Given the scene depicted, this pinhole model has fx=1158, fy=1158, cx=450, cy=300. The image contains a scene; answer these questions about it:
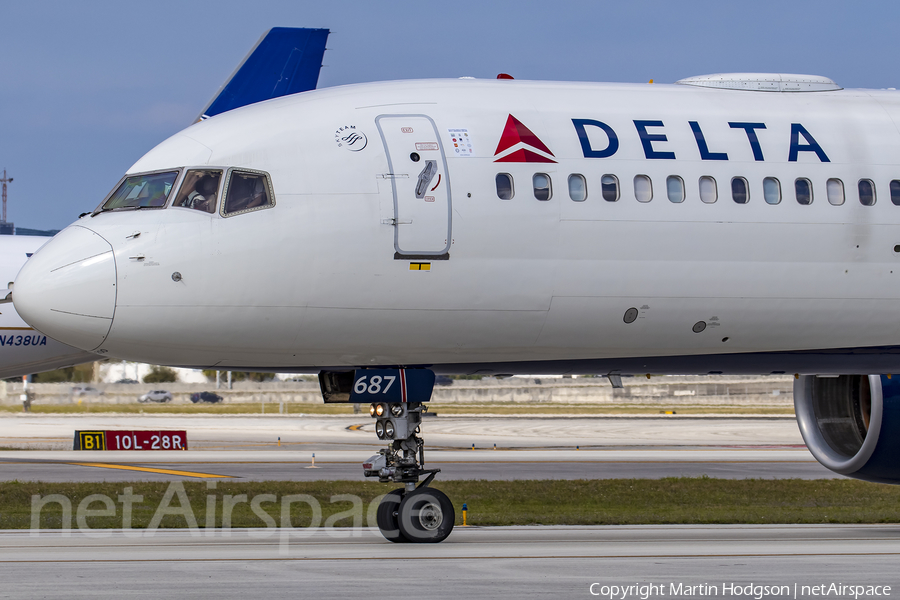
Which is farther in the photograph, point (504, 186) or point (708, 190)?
point (708, 190)

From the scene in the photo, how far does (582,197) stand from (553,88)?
6.50 ft

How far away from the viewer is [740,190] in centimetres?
1577

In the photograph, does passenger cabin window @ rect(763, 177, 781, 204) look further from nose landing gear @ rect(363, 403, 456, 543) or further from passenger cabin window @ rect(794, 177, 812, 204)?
nose landing gear @ rect(363, 403, 456, 543)

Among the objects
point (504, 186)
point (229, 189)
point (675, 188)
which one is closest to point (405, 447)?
point (504, 186)

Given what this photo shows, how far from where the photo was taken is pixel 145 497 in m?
26.0

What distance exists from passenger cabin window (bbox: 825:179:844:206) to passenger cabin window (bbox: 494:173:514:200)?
452 cm

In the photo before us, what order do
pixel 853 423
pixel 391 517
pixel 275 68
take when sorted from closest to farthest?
1. pixel 391 517
2. pixel 853 423
3. pixel 275 68

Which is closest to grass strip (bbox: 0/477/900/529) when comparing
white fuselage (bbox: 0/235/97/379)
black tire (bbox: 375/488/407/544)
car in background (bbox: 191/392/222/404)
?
black tire (bbox: 375/488/407/544)

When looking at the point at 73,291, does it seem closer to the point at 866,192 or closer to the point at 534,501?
the point at 866,192

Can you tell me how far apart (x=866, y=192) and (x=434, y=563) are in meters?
7.95

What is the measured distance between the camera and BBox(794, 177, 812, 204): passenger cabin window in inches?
627

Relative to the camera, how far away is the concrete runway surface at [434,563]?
11930 millimetres

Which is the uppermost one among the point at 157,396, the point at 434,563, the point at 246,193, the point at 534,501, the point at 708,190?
the point at 157,396

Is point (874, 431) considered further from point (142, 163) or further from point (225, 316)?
point (142, 163)
